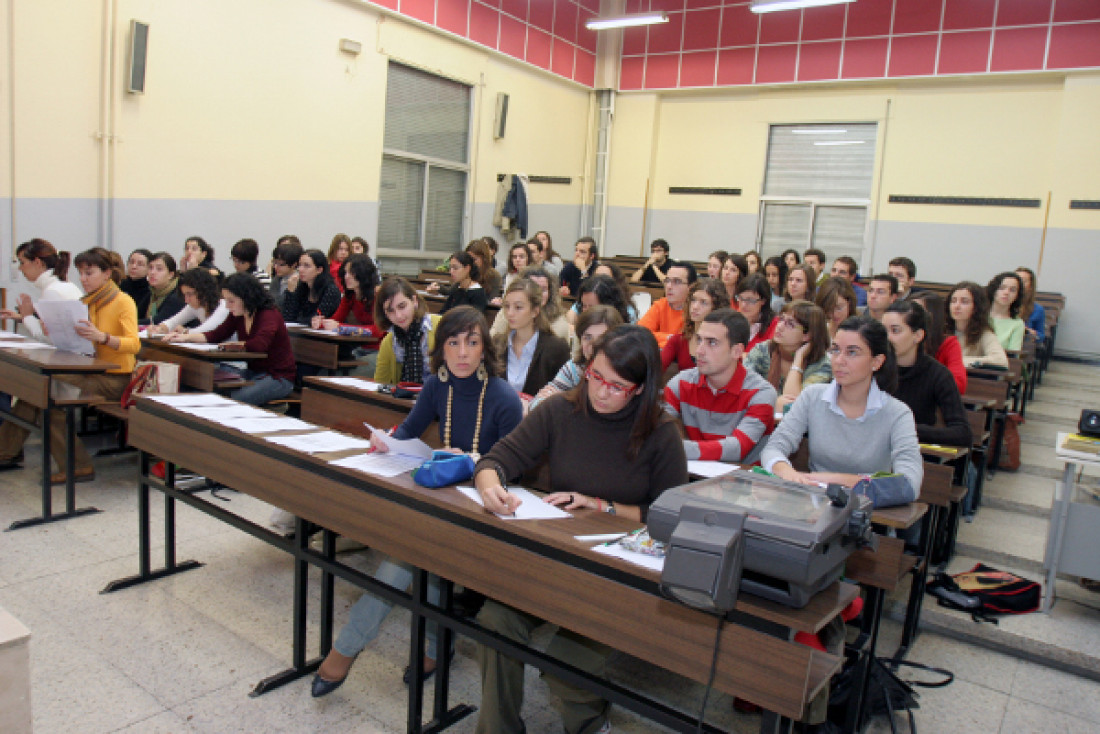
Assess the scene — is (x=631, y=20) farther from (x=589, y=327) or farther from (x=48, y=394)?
(x=48, y=394)

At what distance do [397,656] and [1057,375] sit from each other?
7744 millimetres

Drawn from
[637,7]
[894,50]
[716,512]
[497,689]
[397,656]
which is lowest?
[397,656]

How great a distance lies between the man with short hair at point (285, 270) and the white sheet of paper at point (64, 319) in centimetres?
200

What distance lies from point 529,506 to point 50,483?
8.79 feet

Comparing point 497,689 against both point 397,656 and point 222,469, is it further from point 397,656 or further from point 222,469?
point 222,469

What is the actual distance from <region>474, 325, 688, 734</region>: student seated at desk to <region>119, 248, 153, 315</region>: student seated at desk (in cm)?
441

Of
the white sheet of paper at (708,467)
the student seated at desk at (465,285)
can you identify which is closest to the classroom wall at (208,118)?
the student seated at desk at (465,285)

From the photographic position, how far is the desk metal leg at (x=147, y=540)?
2.97 meters

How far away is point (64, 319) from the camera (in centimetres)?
405

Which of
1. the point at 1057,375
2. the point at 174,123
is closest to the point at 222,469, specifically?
the point at 174,123

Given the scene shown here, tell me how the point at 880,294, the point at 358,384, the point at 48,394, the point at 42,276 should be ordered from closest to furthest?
the point at 48,394 < the point at 358,384 < the point at 42,276 < the point at 880,294

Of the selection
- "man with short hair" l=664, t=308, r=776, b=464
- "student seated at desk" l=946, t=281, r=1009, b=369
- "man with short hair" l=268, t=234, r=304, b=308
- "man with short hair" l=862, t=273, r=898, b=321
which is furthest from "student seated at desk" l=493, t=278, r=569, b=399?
"man with short hair" l=268, t=234, r=304, b=308

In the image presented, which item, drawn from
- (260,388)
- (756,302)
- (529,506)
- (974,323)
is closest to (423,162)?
(260,388)

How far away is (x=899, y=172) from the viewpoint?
986 centimetres
